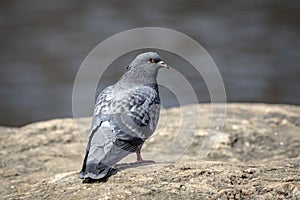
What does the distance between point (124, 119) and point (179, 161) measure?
58 centimetres

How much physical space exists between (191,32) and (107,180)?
9163 millimetres

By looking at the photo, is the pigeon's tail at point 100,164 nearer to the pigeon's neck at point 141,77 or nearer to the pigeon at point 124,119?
the pigeon at point 124,119

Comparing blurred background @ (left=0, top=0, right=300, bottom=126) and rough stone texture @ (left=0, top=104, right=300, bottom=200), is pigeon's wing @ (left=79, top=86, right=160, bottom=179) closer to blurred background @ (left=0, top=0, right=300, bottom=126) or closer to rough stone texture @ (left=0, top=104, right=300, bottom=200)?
rough stone texture @ (left=0, top=104, right=300, bottom=200)

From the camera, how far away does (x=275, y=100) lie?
11891 millimetres

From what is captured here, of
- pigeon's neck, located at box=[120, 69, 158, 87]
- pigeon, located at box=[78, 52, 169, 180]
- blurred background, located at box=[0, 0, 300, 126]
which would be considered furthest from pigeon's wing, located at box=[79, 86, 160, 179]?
blurred background, located at box=[0, 0, 300, 126]

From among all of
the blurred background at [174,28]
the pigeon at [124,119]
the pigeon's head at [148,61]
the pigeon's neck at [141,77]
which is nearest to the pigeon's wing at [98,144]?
the pigeon at [124,119]

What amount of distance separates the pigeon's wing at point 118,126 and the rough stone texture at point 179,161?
0.14 metres

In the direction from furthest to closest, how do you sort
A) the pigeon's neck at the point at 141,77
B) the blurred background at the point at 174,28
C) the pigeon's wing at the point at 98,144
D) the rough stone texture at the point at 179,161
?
the blurred background at the point at 174,28 < the pigeon's neck at the point at 141,77 < the pigeon's wing at the point at 98,144 < the rough stone texture at the point at 179,161

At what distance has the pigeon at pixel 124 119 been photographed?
15.8 feet

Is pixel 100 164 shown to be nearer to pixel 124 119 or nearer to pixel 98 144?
pixel 98 144

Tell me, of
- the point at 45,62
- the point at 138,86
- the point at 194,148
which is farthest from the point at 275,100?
the point at 138,86

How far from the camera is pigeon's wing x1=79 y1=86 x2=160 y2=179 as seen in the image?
15.8 feet

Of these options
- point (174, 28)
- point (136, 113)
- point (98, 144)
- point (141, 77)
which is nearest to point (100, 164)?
point (98, 144)

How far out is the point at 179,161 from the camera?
17.6ft
